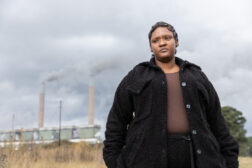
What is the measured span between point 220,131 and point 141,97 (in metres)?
0.62

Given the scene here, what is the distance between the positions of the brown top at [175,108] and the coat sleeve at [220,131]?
0.24 meters

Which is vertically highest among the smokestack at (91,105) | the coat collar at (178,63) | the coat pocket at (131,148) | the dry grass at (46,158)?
the smokestack at (91,105)

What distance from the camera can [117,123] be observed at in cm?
219

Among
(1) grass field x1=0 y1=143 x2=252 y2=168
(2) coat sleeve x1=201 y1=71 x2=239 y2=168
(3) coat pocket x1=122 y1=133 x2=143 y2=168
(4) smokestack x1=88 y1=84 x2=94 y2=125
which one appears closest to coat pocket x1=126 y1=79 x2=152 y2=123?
(3) coat pocket x1=122 y1=133 x2=143 y2=168

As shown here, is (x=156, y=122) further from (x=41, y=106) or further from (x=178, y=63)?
(x=41, y=106)

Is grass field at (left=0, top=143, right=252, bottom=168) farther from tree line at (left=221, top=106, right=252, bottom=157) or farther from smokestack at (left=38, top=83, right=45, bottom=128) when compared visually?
smokestack at (left=38, top=83, right=45, bottom=128)

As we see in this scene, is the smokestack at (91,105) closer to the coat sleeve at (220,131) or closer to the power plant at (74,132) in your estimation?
the power plant at (74,132)

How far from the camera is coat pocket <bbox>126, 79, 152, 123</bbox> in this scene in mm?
2066

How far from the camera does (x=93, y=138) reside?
55.1 metres

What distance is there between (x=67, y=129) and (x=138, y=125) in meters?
57.3

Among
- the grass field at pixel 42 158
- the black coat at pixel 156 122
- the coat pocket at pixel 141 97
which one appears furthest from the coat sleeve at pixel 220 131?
the grass field at pixel 42 158

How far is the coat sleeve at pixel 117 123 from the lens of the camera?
83.9 inches

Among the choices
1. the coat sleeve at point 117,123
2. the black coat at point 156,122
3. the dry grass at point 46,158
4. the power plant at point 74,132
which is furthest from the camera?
the power plant at point 74,132

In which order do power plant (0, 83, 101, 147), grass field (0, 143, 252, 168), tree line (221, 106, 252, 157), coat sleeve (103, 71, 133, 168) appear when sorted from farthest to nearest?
power plant (0, 83, 101, 147), tree line (221, 106, 252, 157), grass field (0, 143, 252, 168), coat sleeve (103, 71, 133, 168)
